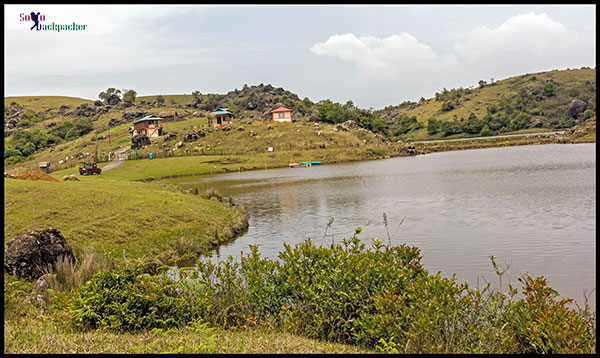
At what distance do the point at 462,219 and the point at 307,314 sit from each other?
69.1ft

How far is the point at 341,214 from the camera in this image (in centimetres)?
3297

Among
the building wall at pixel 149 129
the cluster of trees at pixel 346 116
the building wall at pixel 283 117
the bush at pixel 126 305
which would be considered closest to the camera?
the bush at pixel 126 305

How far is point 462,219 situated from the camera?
92.8 feet

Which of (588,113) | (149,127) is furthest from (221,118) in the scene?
(588,113)

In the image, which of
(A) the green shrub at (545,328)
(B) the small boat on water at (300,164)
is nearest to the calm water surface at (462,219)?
(A) the green shrub at (545,328)

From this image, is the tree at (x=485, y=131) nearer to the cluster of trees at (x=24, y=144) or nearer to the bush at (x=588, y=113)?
the bush at (x=588, y=113)

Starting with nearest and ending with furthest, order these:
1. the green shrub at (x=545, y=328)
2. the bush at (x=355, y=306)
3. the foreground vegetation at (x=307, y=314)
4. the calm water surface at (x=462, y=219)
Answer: the green shrub at (x=545, y=328) < the foreground vegetation at (x=307, y=314) < the bush at (x=355, y=306) < the calm water surface at (x=462, y=219)

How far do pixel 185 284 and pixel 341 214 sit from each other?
23.2m

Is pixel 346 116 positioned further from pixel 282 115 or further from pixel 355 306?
pixel 355 306

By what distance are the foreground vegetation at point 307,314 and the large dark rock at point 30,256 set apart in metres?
3.51

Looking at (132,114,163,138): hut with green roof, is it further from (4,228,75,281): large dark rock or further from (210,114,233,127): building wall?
(4,228,75,281): large dark rock

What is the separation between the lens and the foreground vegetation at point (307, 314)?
25.6ft

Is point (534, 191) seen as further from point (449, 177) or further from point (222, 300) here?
point (222, 300)

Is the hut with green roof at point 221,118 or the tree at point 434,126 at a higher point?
the hut with green roof at point 221,118
